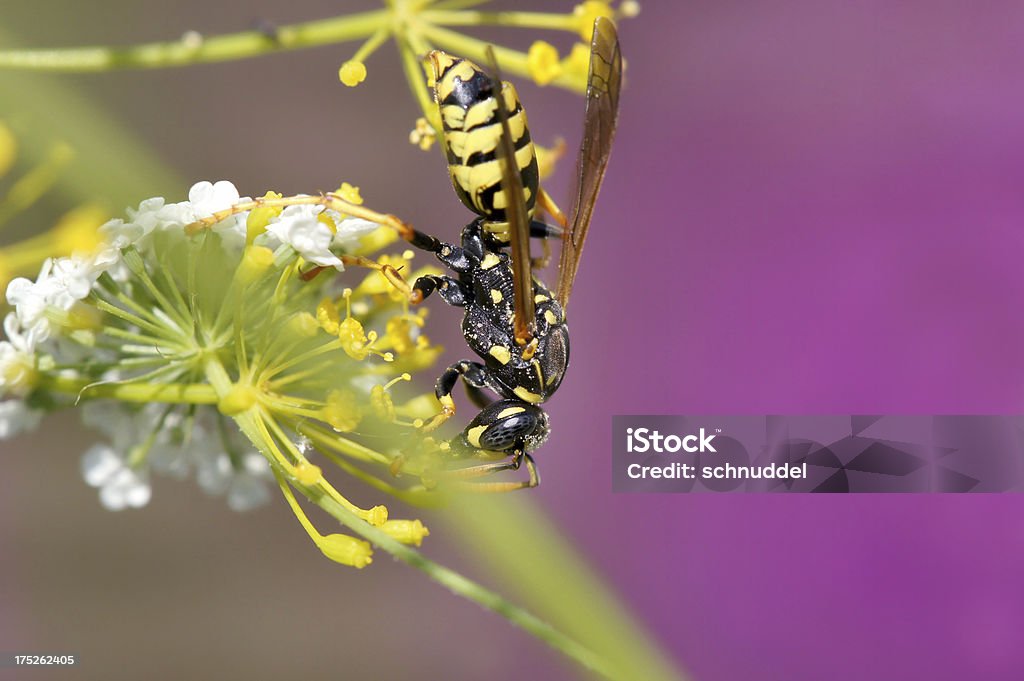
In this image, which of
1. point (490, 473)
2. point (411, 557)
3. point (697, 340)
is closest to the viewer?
point (411, 557)

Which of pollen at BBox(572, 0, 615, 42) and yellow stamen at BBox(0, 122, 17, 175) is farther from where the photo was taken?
pollen at BBox(572, 0, 615, 42)

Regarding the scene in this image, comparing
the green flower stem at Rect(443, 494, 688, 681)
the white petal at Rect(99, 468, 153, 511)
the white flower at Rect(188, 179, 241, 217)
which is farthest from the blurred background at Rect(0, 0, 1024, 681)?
the white flower at Rect(188, 179, 241, 217)

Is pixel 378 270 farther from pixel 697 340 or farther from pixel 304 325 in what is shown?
pixel 697 340

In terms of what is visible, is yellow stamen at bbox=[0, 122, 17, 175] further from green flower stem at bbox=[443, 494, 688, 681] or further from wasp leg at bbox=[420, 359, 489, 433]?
green flower stem at bbox=[443, 494, 688, 681]

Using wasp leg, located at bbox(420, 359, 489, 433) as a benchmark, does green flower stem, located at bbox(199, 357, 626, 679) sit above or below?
below

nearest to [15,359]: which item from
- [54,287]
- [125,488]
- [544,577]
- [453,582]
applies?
[54,287]

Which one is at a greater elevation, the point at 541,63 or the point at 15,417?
the point at 541,63

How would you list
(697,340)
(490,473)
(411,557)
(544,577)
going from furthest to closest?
(697,340) → (544,577) → (490,473) → (411,557)
